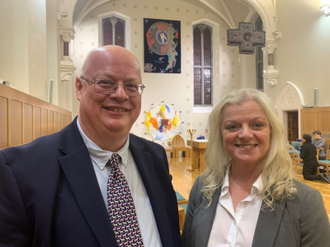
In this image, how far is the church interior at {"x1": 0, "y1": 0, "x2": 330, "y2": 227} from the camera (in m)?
4.80

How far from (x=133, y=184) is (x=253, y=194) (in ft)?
2.08

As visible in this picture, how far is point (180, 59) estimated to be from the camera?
1332 centimetres

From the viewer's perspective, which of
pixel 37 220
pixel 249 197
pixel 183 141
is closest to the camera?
pixel 37 220

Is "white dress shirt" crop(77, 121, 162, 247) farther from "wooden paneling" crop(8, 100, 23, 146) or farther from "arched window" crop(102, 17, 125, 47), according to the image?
"arched window" crop(102, 17, 125, 47)

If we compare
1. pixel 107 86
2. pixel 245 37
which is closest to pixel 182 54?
pixel 245 37

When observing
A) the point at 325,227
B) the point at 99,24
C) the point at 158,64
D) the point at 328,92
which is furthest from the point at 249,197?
the point at 99,24

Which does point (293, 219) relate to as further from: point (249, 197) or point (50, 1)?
point (50, 1)

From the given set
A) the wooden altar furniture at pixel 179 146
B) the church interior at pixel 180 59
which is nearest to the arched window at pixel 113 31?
the church interior at pixel 180 59

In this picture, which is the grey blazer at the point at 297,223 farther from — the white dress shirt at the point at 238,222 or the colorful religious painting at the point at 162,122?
the colorful religious painting at the point at 162,122

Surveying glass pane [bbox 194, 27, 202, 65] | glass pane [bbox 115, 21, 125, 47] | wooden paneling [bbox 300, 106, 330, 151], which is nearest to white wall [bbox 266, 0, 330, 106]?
wooden paneling [bbox 300, 106, 330, 151]

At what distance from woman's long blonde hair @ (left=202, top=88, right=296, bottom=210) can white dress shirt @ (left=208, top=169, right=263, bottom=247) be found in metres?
0.06

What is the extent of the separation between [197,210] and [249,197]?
0.31 metres

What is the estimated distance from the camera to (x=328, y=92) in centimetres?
917

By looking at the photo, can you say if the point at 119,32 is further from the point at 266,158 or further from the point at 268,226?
the point at 268,226
